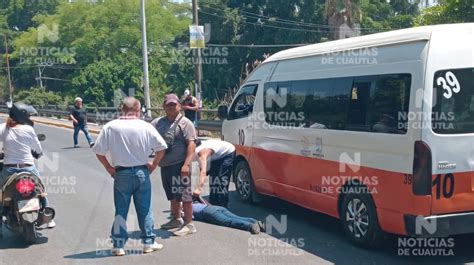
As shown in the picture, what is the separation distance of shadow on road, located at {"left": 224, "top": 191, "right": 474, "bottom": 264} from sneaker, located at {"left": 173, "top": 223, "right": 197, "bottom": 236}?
1036 mm

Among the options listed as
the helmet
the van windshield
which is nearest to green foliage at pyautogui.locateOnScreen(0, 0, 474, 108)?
the helmet

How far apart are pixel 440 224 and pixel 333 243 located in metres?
1.57

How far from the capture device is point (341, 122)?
7547mm

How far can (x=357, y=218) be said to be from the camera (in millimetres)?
7227

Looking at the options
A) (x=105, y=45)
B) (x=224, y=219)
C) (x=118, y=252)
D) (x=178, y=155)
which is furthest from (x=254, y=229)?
(x=105, y=45)

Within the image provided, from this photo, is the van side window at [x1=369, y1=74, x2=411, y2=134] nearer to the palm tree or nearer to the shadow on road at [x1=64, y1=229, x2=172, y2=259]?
the shadow on road at [x1=64, y1=229, x2=172, y2=259]

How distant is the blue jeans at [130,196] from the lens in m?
6.75

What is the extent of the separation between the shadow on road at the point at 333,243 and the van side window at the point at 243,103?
162 cm

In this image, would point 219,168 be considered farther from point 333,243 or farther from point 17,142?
point 17,142

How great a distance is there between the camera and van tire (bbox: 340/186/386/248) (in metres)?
6.93

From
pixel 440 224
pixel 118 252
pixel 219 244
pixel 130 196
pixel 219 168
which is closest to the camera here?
pixel 440 224

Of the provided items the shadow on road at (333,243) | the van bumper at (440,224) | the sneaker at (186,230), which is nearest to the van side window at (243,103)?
the shadow on road at (333,243)

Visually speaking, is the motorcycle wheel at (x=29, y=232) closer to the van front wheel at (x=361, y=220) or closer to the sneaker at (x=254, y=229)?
the sneaker at (x=254, y=229)

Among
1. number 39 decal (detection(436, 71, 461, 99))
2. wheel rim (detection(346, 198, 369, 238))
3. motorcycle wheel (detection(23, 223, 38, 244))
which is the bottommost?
motorcycle wheel (detection(23, 223, 38, 244))
